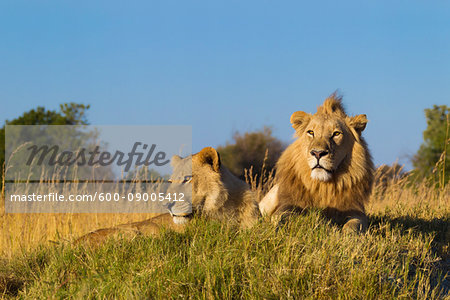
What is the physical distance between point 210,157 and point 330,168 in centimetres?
150

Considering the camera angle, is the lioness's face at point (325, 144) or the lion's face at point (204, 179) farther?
the lioness's face at point (325, 144)

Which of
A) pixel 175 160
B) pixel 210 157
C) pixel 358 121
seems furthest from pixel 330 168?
pixel 175 160

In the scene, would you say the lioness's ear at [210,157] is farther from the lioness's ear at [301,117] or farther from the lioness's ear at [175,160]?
the lioness's ear at [301,117]

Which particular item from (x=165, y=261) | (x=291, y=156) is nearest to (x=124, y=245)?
(x=165, y=261)

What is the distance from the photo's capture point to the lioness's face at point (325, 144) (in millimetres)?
5492

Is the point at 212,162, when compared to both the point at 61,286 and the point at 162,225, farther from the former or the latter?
the point at 61,286

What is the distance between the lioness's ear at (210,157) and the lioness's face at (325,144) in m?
1.26

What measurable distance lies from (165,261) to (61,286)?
33.9 inches

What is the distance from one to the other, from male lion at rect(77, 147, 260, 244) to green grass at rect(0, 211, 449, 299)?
0.17 m

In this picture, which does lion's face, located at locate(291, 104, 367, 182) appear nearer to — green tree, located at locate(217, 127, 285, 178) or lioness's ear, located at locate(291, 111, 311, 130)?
lioness's ear, located at locate(291, 111, 311, 130)

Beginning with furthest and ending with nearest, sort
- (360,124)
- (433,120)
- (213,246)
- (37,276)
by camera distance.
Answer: (433,120), (360,124), (37,276), (213,246)

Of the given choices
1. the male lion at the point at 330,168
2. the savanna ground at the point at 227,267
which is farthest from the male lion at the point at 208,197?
the male lion at the point at 330,168

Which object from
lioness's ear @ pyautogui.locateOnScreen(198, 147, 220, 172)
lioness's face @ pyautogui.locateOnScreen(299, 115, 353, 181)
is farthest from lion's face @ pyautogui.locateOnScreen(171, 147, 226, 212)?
lioness's face @ pyautogui.locateOnScreen(299, 115, 353, 181)

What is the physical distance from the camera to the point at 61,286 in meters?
3.95
